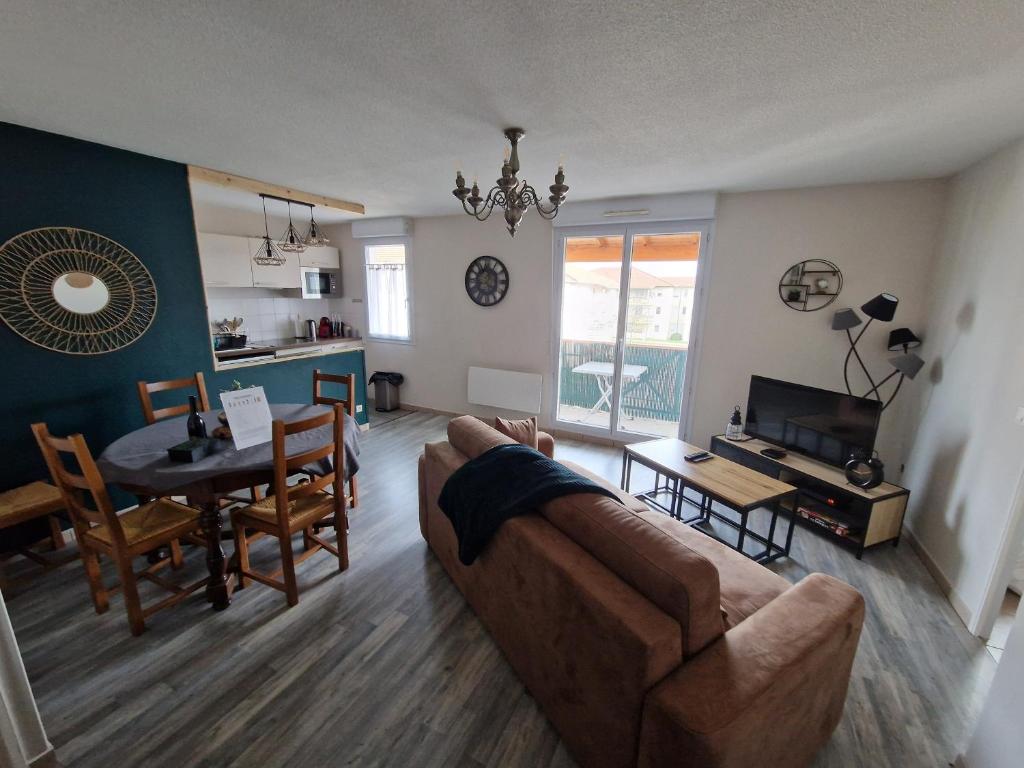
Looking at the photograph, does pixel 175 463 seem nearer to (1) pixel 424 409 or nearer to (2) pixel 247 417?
(2) pixel 247 417

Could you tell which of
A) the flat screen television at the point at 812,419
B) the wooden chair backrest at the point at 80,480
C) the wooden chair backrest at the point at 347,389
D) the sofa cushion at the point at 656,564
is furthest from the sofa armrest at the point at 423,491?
the flat screen television at the point at 812,419

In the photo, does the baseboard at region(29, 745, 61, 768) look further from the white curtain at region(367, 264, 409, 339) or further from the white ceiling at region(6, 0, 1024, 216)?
the white curtain at region(367, 264, 409, 339)

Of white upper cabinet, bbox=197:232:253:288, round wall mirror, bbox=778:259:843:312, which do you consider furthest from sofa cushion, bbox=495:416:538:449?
white upper cabinet, bbox=197:232:253:288

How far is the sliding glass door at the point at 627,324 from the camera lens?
3920mm

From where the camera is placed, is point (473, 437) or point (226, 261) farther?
point (226, 261)

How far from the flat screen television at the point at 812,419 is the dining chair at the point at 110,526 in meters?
3.79

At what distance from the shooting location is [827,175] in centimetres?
290

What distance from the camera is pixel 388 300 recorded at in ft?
18.0

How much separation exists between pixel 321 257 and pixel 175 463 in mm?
4110

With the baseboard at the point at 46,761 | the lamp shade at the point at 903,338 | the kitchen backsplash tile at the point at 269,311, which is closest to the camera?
the baseboard at the point at 46,761

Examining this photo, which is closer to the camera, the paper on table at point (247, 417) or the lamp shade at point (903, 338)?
the paper on table at point (247, 417)

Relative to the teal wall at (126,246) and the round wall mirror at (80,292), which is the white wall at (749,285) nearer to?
the teal wall at (126,246)

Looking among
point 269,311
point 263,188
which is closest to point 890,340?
point 263,188

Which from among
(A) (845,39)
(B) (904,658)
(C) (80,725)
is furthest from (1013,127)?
(C) (80,725)
